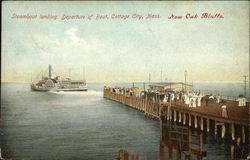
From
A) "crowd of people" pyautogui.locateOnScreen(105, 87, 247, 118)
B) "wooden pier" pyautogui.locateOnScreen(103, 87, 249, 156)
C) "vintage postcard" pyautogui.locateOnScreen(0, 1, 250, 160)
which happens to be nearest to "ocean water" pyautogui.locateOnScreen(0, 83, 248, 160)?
"vintage postcard" pyautogui.locateOnScreen(0, 1, 250, 160)

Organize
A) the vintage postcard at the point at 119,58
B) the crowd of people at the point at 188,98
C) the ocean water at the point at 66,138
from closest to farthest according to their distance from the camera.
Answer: the vintage postcard at the point at 119,58
the ocean water at the point at 66,138
the crowd of people at the point at 188,98

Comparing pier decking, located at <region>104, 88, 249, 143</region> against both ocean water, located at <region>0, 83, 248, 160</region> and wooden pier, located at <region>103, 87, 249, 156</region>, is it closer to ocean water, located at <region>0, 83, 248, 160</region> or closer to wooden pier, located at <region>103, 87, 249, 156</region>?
wooden pier, located at <region>103, 87, 249, 156</region>

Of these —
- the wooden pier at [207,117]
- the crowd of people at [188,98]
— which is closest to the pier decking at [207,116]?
the wooden pier at [207,117]

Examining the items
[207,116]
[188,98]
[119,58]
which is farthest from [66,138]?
[188,98]

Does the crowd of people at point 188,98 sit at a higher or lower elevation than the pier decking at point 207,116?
higher

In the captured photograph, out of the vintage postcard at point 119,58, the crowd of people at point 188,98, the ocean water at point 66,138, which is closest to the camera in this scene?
the vintage postcard at point 119,58

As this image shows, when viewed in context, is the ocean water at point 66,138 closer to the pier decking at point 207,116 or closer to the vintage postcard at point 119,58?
the vintage postcard at point 119,58

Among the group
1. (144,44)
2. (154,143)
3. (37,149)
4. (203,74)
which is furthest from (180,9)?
(37,149)
